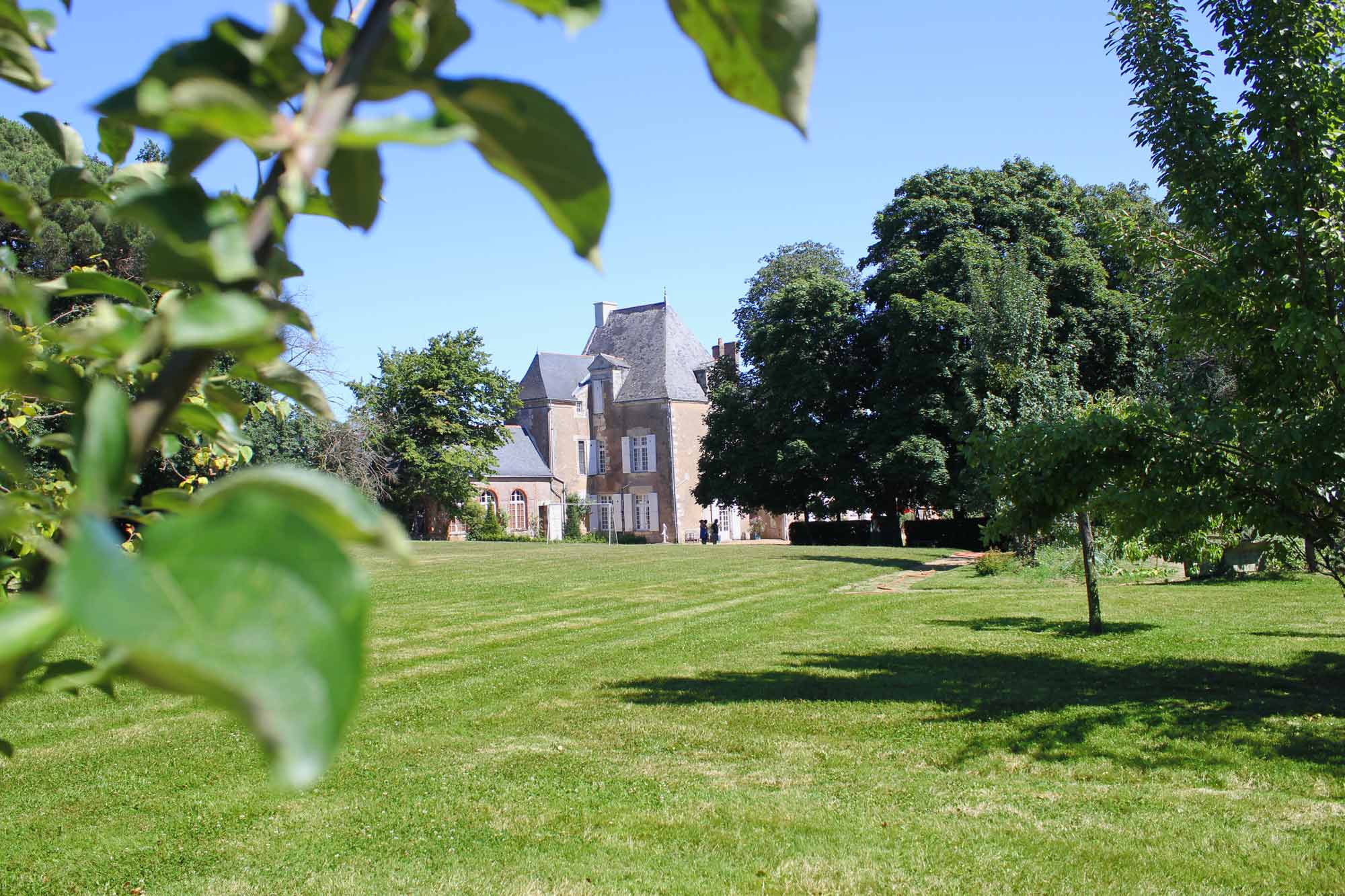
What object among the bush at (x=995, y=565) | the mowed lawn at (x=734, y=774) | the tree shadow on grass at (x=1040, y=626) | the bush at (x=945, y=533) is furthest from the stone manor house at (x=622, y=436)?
the mowed lawn at (x=734, y=774)

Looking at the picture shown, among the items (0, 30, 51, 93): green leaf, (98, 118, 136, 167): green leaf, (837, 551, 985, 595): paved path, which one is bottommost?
(837, 551, 985, 595): paved path

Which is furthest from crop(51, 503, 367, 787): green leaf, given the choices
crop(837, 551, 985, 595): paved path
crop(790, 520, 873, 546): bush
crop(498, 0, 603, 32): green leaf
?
crop(790, 520, 873, 546): bush

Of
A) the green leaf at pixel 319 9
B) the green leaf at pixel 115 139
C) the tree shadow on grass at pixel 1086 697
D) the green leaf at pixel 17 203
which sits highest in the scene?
the green leaf at pixel 115 139

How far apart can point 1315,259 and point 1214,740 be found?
13.2 ft

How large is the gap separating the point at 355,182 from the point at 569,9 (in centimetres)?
17

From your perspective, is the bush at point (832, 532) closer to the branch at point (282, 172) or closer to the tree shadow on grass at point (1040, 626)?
the tree shadow on grass at point (1040, 626)

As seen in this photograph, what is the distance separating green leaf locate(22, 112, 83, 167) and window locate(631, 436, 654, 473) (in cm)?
4933

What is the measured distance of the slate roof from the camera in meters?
49.5

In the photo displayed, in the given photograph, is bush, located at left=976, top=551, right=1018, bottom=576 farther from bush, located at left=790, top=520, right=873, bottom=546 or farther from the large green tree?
the large green tree

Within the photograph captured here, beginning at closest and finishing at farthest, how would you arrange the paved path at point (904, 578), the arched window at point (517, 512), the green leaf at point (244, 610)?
the green leaf at point (244, 610), the paved path at point (904, 578), the arched window at point (517, 512)

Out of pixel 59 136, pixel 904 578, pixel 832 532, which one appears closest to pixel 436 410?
pixel 832 532

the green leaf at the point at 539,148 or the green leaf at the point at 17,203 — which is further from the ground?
the green leaf at the point at 17,203

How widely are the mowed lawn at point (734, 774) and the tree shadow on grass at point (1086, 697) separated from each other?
0.16 feet

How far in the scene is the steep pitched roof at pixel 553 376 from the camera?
5175 cm
